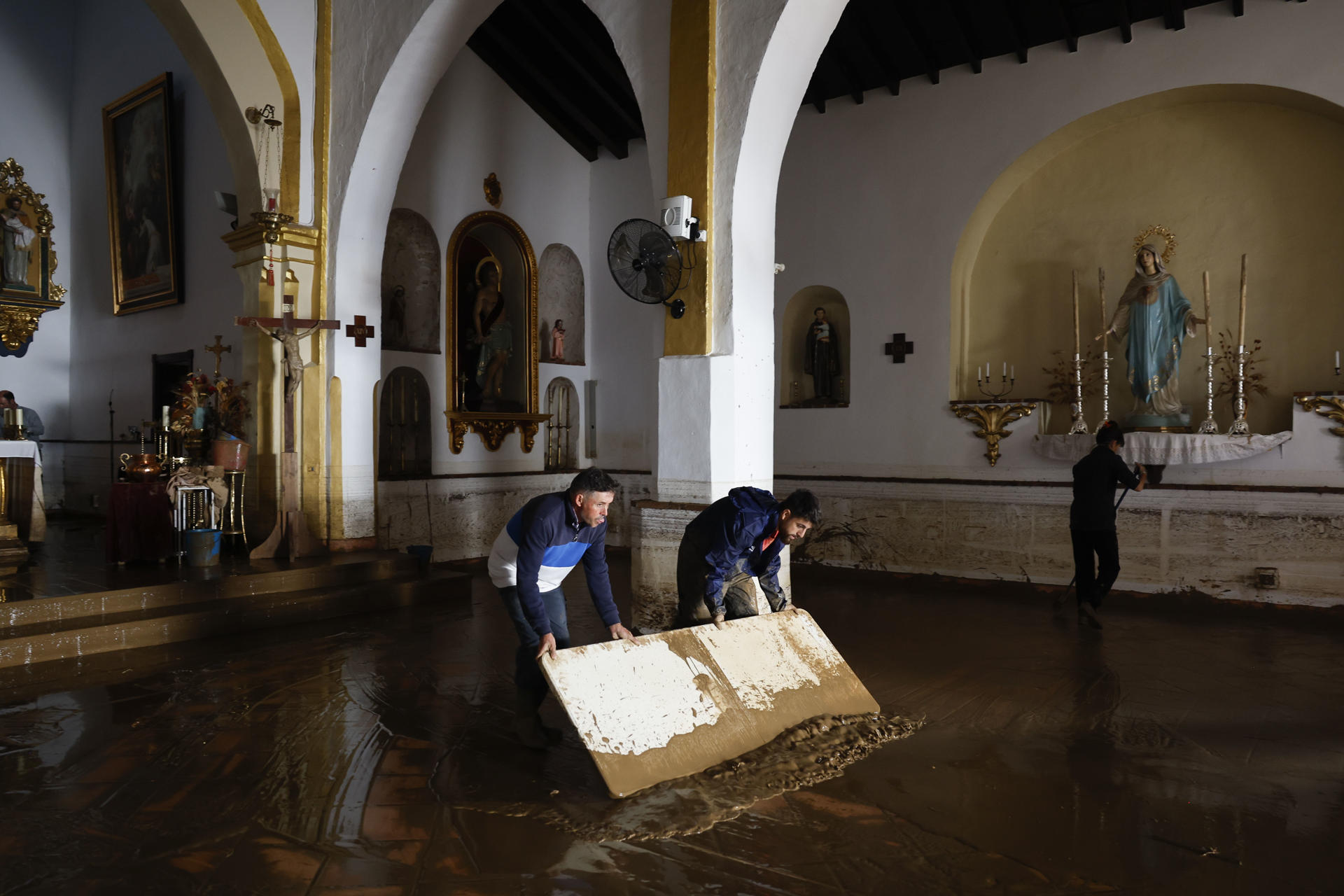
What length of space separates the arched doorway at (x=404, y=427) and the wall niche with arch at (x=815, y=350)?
4096 millimetres

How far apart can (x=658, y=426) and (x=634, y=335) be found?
597cm

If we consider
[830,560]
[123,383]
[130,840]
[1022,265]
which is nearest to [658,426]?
[130,840]

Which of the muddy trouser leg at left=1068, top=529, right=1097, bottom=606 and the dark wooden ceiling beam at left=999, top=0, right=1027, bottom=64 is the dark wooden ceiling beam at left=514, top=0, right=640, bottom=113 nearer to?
the dark wooden ceiling beam at left=999, top=0, right=1027, bottom=64

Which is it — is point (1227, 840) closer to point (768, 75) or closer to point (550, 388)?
point (768, 75)

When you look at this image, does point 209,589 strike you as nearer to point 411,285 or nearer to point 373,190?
point 373,190

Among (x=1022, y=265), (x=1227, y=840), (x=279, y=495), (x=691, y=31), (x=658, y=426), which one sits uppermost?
(x=691, y=31)

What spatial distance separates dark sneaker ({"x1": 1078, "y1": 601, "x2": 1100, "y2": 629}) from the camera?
692cm

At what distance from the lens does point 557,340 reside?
11.6 metres

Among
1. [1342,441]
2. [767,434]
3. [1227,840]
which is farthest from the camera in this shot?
[1342,441]

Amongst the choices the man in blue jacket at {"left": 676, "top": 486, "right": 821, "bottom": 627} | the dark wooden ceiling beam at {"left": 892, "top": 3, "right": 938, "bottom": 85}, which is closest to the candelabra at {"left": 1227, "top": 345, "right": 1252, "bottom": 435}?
the dark wooden ceiling beam at {"left": 892, "top": 3, "right": 938, "bottom": 85}

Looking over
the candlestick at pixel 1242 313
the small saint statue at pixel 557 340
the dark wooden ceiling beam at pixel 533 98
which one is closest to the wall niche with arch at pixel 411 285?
the small saint statue at pixel 557 340

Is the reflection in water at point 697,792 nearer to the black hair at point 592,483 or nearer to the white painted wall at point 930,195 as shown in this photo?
the black hair at point 592,483

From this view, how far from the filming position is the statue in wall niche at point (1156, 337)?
8.23 m

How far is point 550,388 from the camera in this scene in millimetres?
11648
